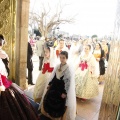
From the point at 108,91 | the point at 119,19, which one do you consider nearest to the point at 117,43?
the point at 119,19

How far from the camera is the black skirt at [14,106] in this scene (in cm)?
179

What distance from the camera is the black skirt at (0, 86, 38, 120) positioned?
5.87 ft

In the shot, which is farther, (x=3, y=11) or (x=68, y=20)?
(x=68, y=20)

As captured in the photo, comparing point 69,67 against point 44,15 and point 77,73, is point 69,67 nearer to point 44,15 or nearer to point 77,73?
point 77,73

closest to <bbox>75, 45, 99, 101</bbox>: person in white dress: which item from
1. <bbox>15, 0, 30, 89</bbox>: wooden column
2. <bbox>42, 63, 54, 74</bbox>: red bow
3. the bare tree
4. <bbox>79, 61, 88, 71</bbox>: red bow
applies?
<bbox>79, 61, 88, 71</bbox>: red bow

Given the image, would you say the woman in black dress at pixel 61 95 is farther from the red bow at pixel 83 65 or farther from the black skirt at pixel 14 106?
the red bow at pixel 83 65

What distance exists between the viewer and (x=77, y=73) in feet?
12.1

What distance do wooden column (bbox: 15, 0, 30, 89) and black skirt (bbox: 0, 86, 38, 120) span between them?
4.97 feet

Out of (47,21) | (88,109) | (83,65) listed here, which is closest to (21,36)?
(83,65)

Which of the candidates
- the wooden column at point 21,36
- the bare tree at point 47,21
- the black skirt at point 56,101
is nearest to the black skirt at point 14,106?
the black skirt at point 56,101

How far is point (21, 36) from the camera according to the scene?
3369mm

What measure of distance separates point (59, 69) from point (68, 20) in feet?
41.0

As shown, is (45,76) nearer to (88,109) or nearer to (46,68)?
(46,68)

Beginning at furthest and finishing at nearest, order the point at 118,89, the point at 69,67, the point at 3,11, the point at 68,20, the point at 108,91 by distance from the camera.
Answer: the point at 68,20 < the point at 3,11 < the point at 69,67 < the point at 108,91 < the point at 118,89
